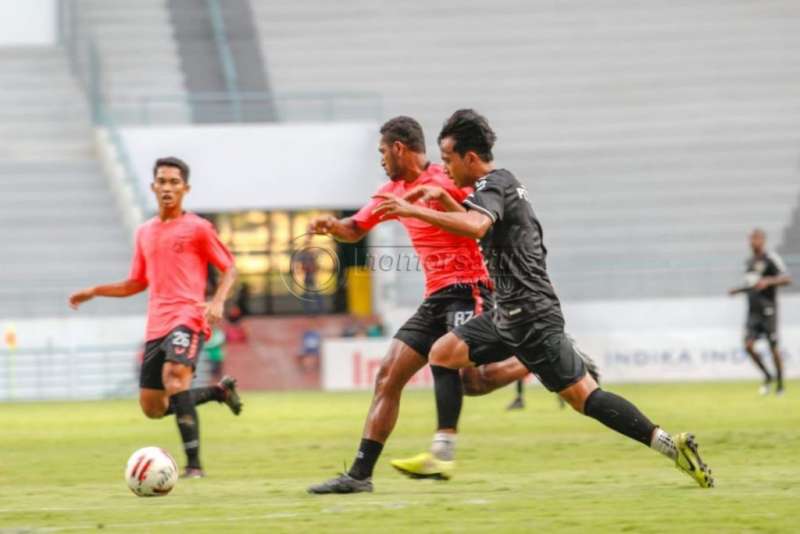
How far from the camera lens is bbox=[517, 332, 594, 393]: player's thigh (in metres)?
8.85

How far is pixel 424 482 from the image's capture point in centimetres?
978

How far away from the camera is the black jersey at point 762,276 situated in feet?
71.2

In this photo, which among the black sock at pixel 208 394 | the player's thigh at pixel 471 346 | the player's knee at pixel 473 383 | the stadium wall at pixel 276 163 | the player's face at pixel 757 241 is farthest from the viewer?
the stadium wall at pixel 276 163

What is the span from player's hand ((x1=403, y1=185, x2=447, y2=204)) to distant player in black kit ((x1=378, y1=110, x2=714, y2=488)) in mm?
252

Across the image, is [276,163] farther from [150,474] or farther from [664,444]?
[664,444]

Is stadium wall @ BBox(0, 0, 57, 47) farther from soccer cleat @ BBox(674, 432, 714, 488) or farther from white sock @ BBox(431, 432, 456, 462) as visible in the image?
soccer cleat @ BBox(674, 432, 714, 488)

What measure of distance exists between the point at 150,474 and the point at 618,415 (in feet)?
8.63

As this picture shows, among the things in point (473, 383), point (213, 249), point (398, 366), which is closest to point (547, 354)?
point (398, 366)

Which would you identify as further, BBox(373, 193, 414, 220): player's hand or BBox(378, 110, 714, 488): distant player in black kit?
BBox(378, 110, 714, 488): distant player in black kit

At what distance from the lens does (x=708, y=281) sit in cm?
2920

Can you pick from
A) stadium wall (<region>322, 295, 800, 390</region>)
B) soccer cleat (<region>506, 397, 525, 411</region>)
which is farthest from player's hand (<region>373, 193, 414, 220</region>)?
stadium wall (<region>322, 295, 800, 390</region>)

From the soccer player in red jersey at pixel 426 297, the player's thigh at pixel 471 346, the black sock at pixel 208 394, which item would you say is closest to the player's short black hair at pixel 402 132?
the soccer player in red jersey at pixel 426 297

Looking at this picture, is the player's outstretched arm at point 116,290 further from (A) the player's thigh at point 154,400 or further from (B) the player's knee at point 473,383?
(B) the player's knee at point 473,383

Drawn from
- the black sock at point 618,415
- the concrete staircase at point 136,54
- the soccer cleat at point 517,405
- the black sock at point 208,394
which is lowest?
the soccer cleat at point 517,405
